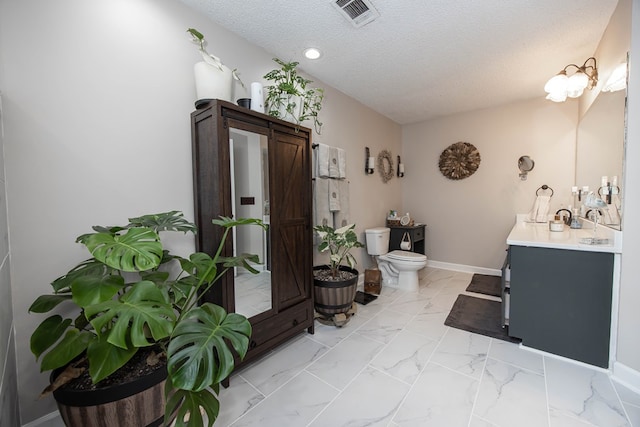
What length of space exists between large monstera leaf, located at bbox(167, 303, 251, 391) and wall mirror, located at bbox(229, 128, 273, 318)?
63 cm

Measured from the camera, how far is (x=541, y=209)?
317cm

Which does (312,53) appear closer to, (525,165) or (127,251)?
(127,251)

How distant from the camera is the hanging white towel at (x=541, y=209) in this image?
10.3ft

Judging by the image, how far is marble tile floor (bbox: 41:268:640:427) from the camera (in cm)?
134

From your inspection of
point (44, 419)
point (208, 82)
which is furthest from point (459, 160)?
Result: point (44, 419)

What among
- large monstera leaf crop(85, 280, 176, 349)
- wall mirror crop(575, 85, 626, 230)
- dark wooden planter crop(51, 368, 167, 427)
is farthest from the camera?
wall mirror crop(575, 85, 626, 230)

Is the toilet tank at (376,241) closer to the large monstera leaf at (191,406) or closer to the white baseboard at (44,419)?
the large monstera leaf at (191,406)

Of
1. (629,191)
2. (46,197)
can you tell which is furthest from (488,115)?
(46,197)

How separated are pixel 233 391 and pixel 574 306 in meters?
2.30

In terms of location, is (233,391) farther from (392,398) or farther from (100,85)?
(100,85)

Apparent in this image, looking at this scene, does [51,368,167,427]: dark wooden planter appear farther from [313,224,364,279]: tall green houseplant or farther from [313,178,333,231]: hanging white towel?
[313,178,333,231]: hanging white towel

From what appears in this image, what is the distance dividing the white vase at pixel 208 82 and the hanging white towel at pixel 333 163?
130cm

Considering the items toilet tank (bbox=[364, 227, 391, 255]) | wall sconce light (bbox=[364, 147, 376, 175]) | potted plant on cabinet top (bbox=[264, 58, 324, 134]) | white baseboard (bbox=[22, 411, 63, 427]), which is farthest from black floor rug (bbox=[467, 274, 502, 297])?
white baseboard (bbox=[22, 411, 63, 427])

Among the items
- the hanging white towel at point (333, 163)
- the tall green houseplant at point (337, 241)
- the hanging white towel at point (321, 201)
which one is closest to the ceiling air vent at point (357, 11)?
the hanging white towel at point (333, 163)
